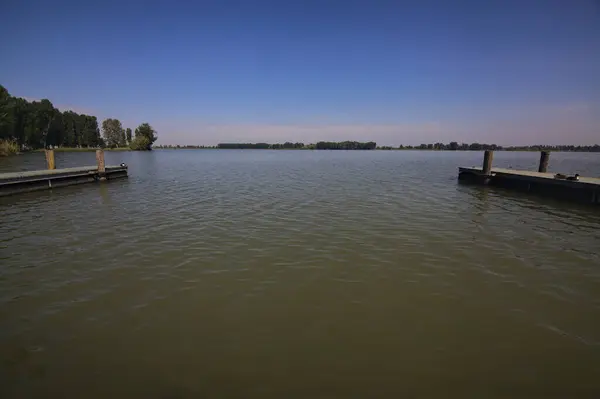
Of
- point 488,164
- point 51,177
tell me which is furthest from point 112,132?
point 488,164

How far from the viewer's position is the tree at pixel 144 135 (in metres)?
142

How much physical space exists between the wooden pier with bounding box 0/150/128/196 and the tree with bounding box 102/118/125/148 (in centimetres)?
15015

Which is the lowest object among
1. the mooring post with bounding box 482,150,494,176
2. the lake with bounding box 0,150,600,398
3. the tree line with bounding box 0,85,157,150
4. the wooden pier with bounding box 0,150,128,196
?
the lake with bounding box 0,150,600,398

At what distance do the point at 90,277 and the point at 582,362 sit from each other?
1056 cm

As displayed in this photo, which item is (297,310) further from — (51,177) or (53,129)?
(53,129)

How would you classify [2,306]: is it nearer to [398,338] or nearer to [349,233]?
[398,338]

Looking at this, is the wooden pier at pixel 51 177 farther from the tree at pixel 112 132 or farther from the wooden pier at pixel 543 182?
the tree at pixel 112 132

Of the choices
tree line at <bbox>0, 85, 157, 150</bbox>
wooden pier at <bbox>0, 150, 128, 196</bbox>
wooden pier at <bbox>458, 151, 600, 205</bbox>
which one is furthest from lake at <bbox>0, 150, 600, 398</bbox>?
tree line at <bbox>0, 85, 157, 150</bbox>

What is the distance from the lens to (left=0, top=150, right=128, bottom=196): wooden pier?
21672 mm

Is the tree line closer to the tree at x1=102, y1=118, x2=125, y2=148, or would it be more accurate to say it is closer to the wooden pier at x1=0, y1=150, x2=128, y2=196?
the tree at x1=102, y1=118, x2=125, y2=148

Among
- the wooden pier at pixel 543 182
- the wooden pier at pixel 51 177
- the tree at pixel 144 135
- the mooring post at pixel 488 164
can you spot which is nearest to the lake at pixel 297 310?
the wooden pier at pixel 543 182

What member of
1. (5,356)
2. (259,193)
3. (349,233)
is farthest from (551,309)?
(259,193)

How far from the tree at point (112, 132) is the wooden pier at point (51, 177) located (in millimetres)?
150145

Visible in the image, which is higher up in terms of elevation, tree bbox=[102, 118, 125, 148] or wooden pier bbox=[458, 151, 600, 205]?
tree bbox=[102, 118, 125, 148]
